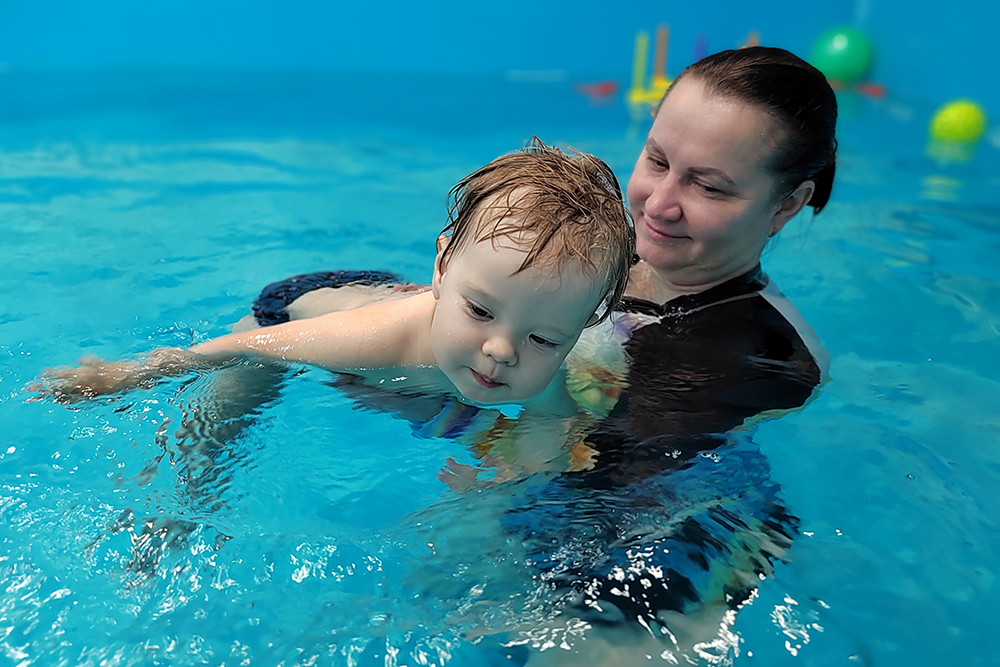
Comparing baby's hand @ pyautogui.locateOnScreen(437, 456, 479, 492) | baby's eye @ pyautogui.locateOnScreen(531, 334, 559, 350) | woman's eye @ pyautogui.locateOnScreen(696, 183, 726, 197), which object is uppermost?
woman's eye @ pyautogui.locateOnScreen(696, 183, 726, 197)

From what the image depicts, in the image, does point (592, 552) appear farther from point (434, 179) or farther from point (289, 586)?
point (434, 179)

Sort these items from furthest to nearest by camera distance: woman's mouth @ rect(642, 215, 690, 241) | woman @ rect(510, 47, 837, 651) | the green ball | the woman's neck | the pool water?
the green ball
the woman's neck
woman's mouth @ rect(642, 215, 690, 241)
woman @ rect(510, 47, 837, 651)
the pool water

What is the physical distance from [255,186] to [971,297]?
12.1ft

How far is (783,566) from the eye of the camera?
2.16m

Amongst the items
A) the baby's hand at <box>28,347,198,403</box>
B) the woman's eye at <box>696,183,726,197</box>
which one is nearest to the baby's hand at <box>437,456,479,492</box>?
the baby's hand at <box>28,347,198,403</box>

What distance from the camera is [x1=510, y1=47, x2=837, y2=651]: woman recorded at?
79.4 inches

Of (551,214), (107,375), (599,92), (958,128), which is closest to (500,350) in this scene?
(551,214)

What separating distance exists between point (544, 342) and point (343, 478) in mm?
704

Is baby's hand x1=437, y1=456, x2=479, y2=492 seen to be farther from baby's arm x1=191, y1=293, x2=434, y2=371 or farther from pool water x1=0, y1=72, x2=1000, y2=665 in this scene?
baby's arm x1=191, y1=293, x2=434, y2=371

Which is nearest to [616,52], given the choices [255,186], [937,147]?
[937,147]

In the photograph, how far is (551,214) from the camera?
1.98 meters

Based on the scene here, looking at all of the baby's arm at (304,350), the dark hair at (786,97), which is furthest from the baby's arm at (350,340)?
the dark hair at (786,97)

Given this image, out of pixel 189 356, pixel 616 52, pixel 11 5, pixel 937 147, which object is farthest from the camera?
pixel 616 52

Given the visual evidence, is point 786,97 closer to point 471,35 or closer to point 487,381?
point 487,381
